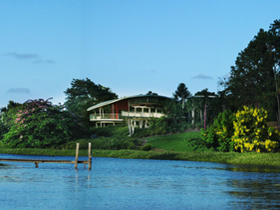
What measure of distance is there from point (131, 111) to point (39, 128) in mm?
23608

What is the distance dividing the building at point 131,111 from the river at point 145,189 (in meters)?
34.1

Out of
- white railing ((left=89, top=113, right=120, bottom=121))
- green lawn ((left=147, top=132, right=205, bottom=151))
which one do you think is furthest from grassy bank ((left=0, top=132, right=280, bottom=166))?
white railing ((left=89, top=113, right=120, bottom=121))

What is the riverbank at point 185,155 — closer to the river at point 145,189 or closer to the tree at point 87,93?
the river at point 145,189

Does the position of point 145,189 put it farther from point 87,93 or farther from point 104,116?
point 87,93

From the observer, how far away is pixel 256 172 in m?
42.7

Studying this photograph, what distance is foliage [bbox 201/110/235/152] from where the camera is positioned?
57219mm

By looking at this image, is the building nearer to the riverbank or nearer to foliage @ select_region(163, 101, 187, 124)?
foliage @ select_region(163, 101, 187, 124)

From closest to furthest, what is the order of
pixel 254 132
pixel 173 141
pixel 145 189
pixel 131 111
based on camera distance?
pixel 145 189, pixel 254 132, pixel 173 141, pixel 131 111

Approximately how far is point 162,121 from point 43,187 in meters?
47.2

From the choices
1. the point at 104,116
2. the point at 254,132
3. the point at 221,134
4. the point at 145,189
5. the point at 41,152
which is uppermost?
the point at 104,116

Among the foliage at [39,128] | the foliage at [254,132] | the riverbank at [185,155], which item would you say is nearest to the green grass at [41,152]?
the riverbank at [185,155]

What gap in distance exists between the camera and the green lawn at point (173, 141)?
64.7 meters

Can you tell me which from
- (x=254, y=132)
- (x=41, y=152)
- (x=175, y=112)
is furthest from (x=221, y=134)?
(x=41, y=152)

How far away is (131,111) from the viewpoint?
289 feet
